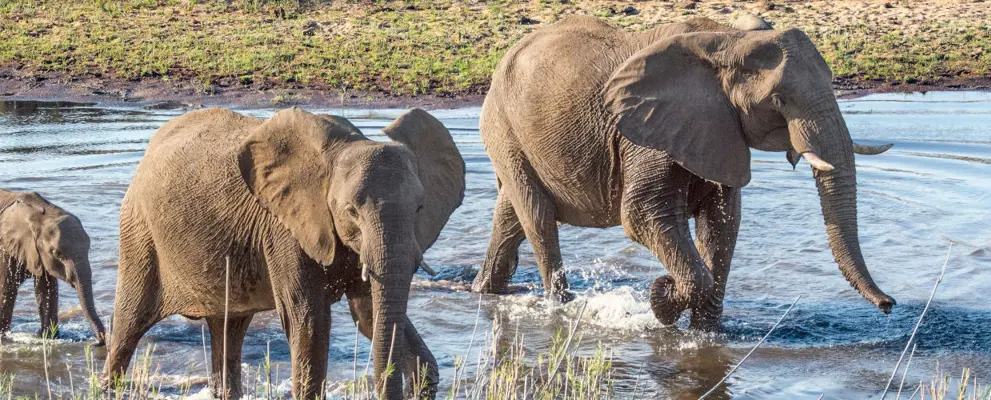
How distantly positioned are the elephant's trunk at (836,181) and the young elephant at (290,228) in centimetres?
175

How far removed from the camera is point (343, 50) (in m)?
22.9

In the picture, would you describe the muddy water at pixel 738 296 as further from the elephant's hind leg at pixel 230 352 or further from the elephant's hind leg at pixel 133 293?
the elephant's hind leg at pixel 133 293

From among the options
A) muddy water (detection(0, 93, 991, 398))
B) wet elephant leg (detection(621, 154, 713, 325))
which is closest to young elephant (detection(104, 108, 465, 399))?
muddy water (detection(0, 93, 991, 398))

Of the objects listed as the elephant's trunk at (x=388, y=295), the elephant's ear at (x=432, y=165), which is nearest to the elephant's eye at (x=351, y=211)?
the elephant's trunk at (x=388, y=295)

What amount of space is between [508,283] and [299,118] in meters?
4.47

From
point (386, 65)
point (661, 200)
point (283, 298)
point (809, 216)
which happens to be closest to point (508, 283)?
point (661, 200)

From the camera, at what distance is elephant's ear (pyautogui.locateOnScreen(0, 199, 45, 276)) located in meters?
8.56

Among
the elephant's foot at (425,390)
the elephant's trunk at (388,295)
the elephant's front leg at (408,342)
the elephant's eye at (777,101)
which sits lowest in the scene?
the elephant's foot at (425,390)

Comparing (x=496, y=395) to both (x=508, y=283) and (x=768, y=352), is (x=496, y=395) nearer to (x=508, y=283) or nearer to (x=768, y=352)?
(x=768, y=352)

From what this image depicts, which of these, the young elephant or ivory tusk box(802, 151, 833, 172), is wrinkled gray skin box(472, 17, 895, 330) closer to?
ivory tusk box(802, 151, 833, 172)

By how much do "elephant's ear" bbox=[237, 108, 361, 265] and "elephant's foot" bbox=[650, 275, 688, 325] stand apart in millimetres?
2923

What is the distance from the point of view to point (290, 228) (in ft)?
18.5

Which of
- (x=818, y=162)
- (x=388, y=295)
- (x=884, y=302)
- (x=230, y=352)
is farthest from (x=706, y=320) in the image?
(x=388, y=295)

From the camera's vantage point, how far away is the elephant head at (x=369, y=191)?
5145 millimetres
